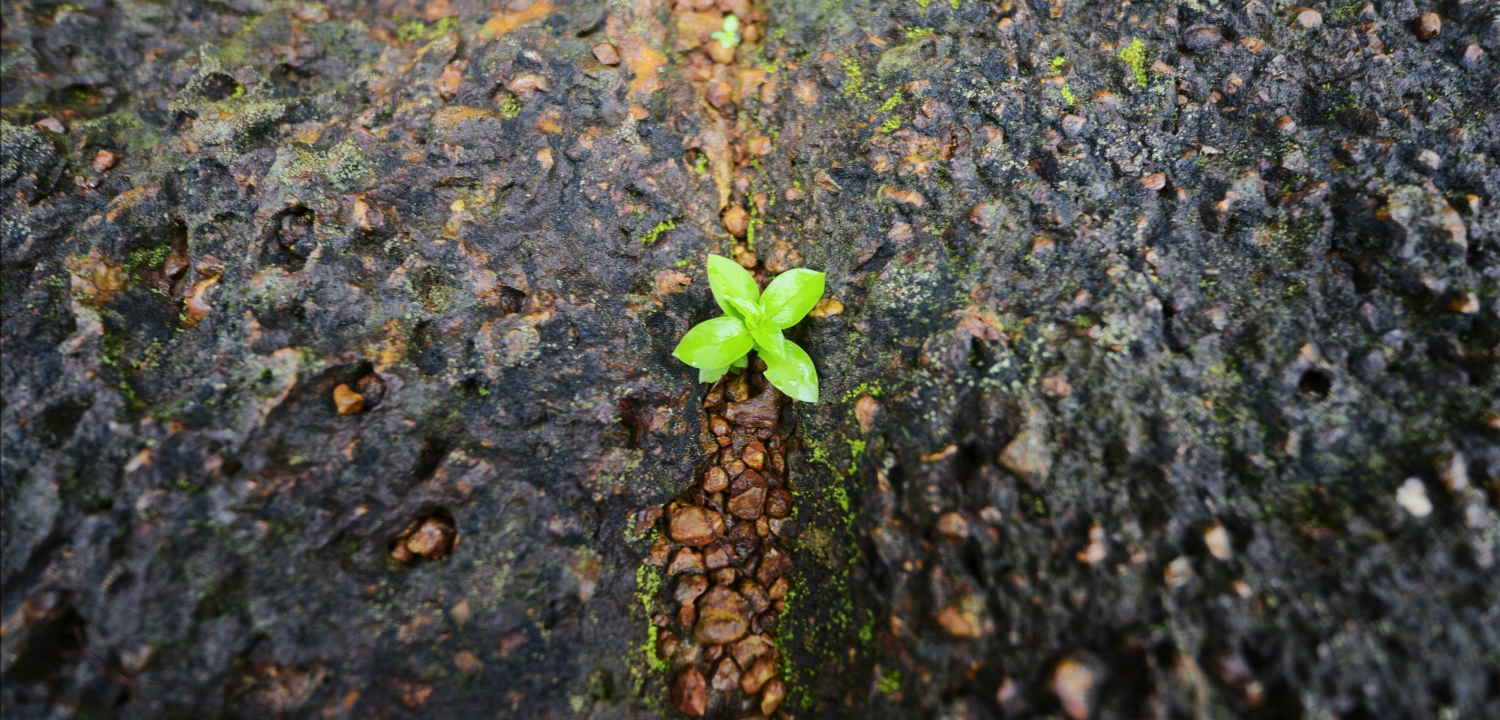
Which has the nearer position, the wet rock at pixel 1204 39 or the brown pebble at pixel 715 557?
the brown pebble at pixel 715 557

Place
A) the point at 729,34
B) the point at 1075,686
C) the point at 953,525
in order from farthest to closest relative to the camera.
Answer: the point at 729,34 → the point at 953,525 → the point at 1075,686

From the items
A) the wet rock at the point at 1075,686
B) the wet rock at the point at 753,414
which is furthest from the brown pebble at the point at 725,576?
the wet rock at the point at 1075,686

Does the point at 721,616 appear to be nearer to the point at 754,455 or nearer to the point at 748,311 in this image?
the point at 754,455

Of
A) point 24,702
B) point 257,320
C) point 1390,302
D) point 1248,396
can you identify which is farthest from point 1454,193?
point 24,702

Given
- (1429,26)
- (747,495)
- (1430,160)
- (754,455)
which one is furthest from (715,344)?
(1429,26)

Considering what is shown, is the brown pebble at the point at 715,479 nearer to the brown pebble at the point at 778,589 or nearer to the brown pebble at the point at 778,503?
the brown pebble at the point at 778,503

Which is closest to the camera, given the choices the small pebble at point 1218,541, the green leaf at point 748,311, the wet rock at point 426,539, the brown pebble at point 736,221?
the small pebble at point 1218,541

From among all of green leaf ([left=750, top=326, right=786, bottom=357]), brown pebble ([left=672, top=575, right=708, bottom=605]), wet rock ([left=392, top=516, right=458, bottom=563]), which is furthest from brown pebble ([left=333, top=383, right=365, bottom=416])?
green leaf ([left=750, top=326, right=786, bottom=357])
